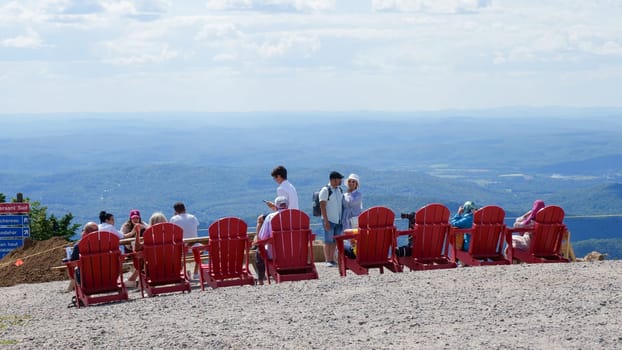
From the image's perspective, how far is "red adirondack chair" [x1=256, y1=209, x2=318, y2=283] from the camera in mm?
11211

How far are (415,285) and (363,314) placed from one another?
1489mm

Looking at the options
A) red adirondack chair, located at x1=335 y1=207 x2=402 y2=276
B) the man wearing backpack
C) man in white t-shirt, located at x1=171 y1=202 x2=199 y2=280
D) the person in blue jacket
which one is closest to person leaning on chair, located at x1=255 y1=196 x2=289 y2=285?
red adirondack chair, located at x1=335 y1=207 x2=402 y2=276

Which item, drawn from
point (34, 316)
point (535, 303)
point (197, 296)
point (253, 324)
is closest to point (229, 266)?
point (197, 296)

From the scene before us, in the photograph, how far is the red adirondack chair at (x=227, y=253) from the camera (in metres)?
11.2

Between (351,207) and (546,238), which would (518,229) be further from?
(351,207)

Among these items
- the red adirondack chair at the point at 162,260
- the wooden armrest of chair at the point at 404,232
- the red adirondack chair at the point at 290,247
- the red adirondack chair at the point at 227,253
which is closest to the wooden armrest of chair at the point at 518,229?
the wooden armrest of chair at the point at 404,232

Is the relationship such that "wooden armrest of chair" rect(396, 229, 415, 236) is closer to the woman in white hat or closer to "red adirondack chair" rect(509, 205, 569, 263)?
"red adirondack chair" rect(509, 205, 569, 263)

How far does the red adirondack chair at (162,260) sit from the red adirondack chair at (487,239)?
3345mm

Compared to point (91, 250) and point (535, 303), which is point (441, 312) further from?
point (91, 250)

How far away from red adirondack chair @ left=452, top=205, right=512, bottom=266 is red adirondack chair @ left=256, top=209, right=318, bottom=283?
72.8 inches

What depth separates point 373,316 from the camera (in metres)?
8.15

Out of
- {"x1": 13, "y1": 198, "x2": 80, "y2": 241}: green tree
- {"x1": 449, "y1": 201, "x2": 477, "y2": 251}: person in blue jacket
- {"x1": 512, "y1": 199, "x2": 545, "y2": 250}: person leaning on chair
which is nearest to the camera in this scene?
{"x1": 512, "y1": 199, "x2": 545, "y2": 250}: person leaning on chair

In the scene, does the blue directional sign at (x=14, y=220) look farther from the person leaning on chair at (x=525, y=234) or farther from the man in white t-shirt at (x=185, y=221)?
the person leaning on chair at (x=525, y=234)

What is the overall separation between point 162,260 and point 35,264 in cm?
655
